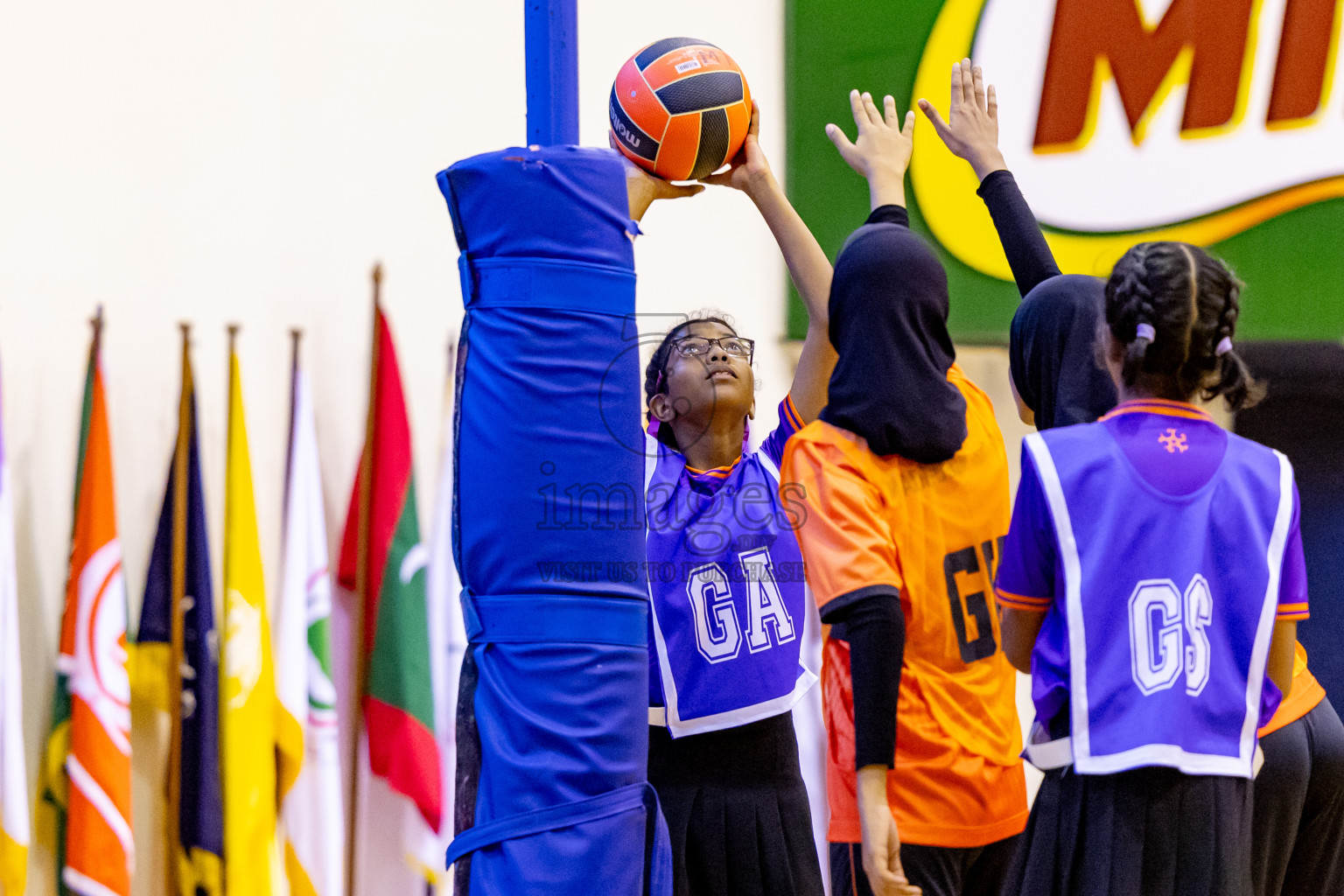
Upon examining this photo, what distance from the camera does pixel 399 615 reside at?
3.14 metres

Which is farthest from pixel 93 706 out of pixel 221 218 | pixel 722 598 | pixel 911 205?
pixel 911 205

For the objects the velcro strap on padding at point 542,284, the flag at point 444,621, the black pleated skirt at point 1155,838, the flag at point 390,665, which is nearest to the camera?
the black pleated skirt at point 1155,838

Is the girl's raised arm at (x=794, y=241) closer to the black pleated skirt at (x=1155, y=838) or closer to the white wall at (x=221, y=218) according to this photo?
the black pleated skirt at (x=1155, y=838)

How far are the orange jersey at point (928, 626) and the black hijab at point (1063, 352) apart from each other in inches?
7.6

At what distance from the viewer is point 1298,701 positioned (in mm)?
1952

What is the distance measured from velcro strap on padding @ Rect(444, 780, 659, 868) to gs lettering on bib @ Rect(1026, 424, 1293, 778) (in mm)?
607

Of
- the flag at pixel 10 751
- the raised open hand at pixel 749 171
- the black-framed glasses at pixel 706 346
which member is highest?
the raised open hand at pixel 749 171

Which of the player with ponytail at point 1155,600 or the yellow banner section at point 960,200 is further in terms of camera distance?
the yellow banner section at point 960,200

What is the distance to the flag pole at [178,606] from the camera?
2.88 meters

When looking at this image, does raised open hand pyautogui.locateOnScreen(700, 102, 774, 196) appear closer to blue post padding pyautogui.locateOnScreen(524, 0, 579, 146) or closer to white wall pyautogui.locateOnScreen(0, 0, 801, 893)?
blue post padding pyautogui.locateOnScreen(524, 0, 579, 146)

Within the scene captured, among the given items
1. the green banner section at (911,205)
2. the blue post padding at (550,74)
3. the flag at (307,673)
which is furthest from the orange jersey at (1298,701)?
the flag at (307,673)

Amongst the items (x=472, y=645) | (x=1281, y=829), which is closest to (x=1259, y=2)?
(x=1281, y=829)

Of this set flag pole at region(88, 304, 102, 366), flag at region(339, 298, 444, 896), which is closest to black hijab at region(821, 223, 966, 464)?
flag at region(339, 298, 444, 896)

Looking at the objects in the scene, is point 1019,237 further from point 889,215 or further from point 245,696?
point 245,696
